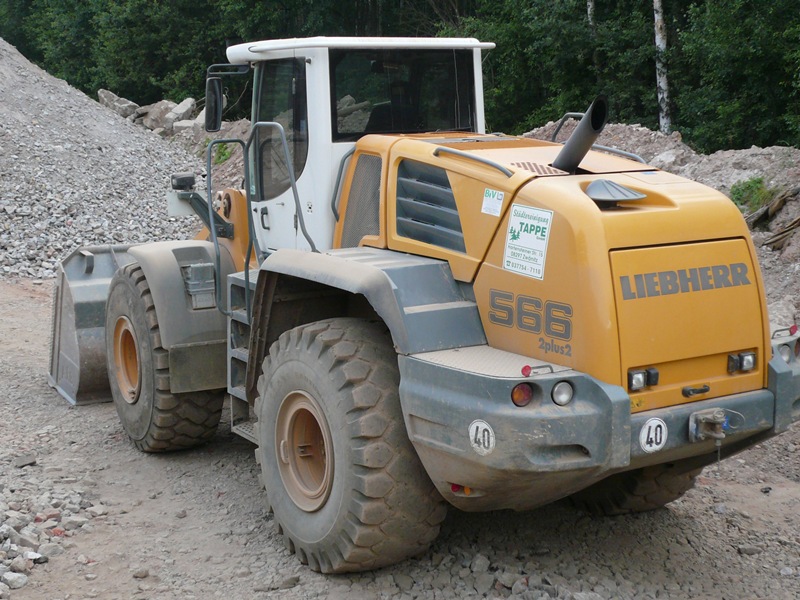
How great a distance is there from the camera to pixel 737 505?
5.84m

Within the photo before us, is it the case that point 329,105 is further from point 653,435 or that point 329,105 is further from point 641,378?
point 653,435

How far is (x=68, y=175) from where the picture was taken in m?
17.6

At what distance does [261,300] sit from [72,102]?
19073 mm

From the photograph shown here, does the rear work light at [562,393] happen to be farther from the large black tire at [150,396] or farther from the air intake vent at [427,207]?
the large black tire at [150,396]

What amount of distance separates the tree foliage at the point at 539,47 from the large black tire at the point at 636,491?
542 inches

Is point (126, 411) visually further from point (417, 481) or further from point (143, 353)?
point (417, 481)

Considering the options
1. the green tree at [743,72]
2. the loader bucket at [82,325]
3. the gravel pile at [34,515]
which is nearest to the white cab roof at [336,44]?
the loader bucket at [82,325]

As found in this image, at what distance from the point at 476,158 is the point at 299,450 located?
66.5 inches

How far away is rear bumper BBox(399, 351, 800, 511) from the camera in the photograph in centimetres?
401

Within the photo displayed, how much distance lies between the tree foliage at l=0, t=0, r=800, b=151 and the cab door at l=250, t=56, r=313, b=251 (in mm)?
13686

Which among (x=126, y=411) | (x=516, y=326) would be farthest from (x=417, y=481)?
(x=126, y=411)

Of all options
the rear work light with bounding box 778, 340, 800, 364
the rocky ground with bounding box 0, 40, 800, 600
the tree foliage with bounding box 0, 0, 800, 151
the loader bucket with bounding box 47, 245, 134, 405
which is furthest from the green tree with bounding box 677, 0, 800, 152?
the rear work light with bounding box 778, 340, 800, 364

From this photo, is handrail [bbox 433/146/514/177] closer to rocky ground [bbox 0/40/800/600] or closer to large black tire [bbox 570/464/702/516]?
A: large black tire [bbox 570/464/702/516]

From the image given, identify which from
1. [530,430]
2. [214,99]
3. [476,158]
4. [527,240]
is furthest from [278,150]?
[530,430]
